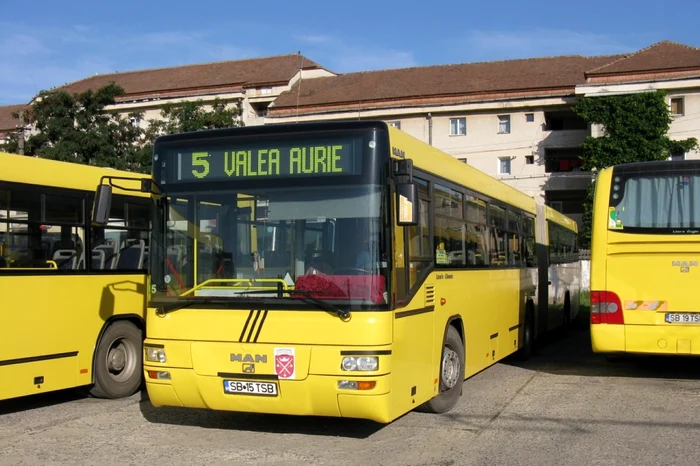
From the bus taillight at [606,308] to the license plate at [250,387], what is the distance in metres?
5.59

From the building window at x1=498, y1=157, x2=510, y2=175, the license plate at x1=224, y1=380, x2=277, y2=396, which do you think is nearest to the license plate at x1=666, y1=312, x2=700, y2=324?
the license plate at x1=224, y1=380, x2=277, y2=396

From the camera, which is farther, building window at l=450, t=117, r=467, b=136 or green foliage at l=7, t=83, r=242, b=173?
building window at l=450, t=117, r=467, b=136

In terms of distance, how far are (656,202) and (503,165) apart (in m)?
47.9

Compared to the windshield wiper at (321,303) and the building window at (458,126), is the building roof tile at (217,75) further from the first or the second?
the windshield wiper at (321,303)

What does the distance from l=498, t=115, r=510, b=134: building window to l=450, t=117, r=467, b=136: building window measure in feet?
8.19

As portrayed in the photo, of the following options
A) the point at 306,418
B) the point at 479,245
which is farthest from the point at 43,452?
the point at 479,245

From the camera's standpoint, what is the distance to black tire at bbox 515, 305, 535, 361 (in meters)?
14.3

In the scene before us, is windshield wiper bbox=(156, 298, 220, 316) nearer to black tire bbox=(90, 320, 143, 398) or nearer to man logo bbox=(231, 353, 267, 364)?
man logo bbox=(231, 353, 267, 364)

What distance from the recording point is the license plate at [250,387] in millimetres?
7332

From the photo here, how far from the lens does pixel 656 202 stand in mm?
11180

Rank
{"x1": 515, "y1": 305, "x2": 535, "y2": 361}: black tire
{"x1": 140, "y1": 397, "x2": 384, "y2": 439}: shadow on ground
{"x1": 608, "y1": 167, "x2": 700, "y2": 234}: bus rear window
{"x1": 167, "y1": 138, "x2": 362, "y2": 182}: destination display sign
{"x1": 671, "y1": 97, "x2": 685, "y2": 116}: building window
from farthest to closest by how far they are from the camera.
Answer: {"x1": 671, "y1": 97, "x2": 685, "y2": 116}: building window
{"x1": 515, "y1": 305, "x2": 535, "y2": 361}: black tire
{"x1": 608, "y1": 167, "x2": 700, "y2": 234}: bus rear window
{"x1": 140, "y1": 397, "x2": 384, "y2": 439}: shadow on ground
{"x1": 167, "y1": 138, "x2": 362, "y2": 182}: destination display sign

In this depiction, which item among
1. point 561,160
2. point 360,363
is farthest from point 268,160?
point 561,160

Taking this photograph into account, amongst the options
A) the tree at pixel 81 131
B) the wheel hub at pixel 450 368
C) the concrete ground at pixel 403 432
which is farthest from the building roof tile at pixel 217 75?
the wheel hub at pixel 450 368

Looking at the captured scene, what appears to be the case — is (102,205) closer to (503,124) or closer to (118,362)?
(118,362)
